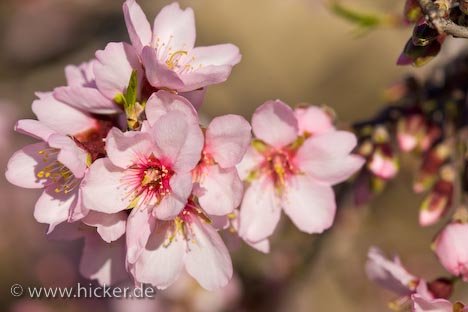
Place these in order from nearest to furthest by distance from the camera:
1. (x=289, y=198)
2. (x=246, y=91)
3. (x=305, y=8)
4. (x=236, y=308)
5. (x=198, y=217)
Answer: (x=198, y=217) → (x=289, y=198) → (x=236, y=308) → (x=246, y=91) → (x=305, y=8)

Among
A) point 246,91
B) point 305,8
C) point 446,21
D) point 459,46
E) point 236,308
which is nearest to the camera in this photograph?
point 446,21

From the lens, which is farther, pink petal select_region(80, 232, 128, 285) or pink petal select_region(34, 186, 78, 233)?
pink petal select_region(80, 232, 128, 285)

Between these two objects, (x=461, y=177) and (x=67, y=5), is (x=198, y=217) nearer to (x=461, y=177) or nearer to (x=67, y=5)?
(x=461, y=177)

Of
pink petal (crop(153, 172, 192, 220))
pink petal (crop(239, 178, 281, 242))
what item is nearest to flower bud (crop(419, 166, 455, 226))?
pink petal (crop(239, 178, 281, 242))

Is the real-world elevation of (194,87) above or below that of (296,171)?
above

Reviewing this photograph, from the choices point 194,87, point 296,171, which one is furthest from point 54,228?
point 296,171

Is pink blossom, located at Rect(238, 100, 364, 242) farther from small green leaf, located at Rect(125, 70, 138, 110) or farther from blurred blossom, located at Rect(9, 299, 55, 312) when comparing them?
blurred blossom, located at Rect(9, 299, 55, 312)

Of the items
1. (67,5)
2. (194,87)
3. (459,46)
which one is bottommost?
(67,5)
